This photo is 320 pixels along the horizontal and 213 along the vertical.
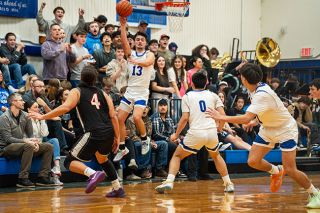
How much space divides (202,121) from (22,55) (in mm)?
5810

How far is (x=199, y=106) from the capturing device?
33.8ft

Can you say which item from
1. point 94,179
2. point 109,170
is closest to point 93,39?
point 109,170

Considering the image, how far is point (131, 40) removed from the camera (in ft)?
49.2

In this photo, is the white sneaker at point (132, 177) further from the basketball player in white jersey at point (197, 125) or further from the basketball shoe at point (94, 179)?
the basketball shoe at point (94, 179)

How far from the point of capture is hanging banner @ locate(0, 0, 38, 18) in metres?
16.2

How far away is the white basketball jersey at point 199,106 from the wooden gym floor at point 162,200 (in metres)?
1.06

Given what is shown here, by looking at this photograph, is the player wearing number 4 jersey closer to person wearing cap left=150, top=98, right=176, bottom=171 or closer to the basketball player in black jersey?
person wearing cap left=150, top=98, right=176, bottom=171

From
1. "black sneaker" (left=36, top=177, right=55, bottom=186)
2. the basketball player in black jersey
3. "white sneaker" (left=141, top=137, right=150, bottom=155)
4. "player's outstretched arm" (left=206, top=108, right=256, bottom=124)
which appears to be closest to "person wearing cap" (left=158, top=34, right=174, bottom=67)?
"white sneaker" (left=141, top=137, right=150, bottom=155)

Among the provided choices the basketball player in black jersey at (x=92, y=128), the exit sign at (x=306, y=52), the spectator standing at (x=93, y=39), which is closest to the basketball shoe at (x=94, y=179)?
the basketball player in black jersey at (x=92, y=128)

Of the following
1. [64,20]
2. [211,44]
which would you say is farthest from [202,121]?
[211,44]

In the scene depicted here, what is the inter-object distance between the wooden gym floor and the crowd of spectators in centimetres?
89

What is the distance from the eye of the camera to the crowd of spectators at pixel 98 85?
11.4m

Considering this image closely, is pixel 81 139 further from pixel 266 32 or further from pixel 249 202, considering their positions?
pixel 266 32

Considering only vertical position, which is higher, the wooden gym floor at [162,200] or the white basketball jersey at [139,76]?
the white basketball jersey at [139,76]
